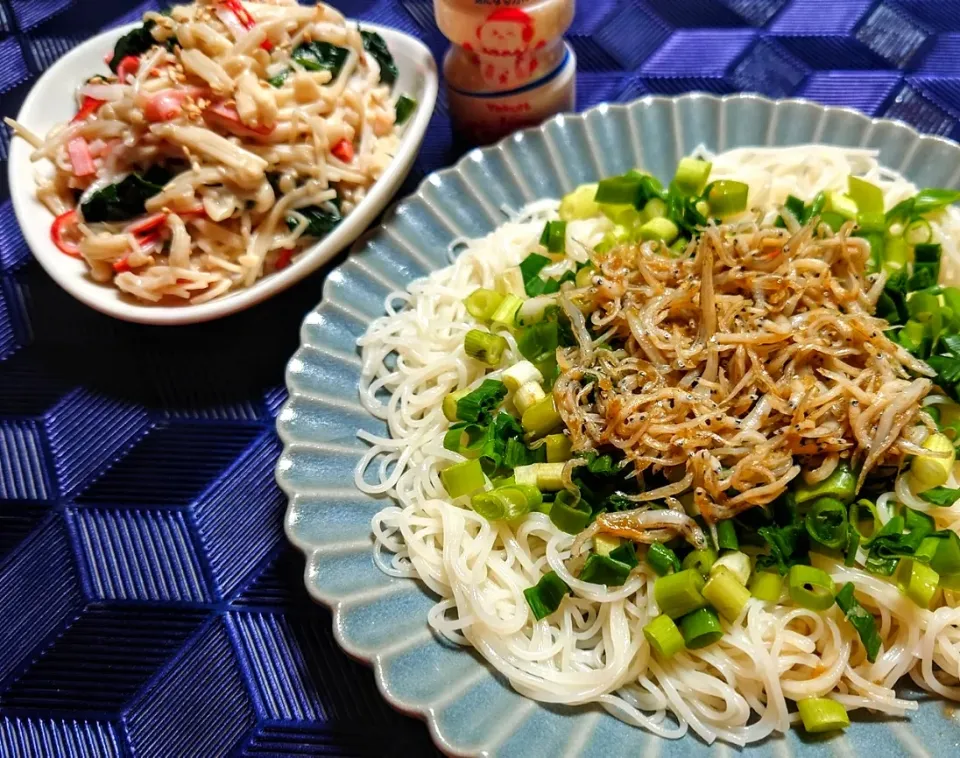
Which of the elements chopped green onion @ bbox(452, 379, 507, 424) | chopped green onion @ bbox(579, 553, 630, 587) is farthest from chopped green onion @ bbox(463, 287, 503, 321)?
chopped green onion @ bbox(579, 553, 630, 587)

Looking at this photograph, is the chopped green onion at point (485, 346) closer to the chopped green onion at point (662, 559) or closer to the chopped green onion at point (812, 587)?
the chopped green onion at point (662, 559)

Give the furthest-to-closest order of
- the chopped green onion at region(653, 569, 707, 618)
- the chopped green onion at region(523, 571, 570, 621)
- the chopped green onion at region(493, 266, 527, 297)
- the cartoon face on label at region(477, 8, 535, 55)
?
the cartoon face on label at region(477, 8, 535, 55) → the chopped green onion at region(493, 266, 527, 297) → the chopped green onion at region(523, 571, 570, 621) → the chopped green onion at region(653, 569, 707, 618)

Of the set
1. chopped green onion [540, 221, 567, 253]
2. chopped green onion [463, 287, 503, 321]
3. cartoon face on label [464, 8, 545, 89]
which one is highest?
cartoon face on label [464, 8, 545, 89]

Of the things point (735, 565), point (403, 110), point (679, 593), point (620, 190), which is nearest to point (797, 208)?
point (620, 190)

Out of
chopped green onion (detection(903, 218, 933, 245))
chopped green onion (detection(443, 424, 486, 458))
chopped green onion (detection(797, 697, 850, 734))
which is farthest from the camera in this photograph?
chopped green onion (detection(903, 218, 933, 245))

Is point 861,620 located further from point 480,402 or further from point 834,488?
point 480,402

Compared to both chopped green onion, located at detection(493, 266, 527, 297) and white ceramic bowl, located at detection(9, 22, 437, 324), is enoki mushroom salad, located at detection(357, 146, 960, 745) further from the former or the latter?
white ceramic bowl, located at detection(9, 22, 437, 324)

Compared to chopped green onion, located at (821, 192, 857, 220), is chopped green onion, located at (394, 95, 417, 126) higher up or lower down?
lower down
